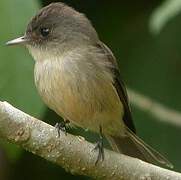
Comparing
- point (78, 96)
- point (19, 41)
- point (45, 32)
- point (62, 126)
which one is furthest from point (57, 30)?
point (62, 126)

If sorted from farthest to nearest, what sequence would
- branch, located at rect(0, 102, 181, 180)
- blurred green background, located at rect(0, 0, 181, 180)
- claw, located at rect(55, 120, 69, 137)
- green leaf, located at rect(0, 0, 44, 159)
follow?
blurred green background, located at rect(0, 0, 181, 180)
green leaf, located at rect(0, 0, 44, 159)
claw, located at rect(55, 120, 69, 137)
branch, located at rect(0, 102, 181, 180)

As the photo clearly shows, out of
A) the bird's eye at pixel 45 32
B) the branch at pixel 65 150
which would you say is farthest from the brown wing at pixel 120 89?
the branch at pixel 65 150

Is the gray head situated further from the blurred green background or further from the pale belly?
the blurred green background

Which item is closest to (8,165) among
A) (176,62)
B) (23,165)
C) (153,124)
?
(23,165)

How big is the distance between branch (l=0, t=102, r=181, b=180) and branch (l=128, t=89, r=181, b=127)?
162 centimetres

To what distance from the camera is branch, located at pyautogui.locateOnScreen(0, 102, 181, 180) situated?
13.1 feet

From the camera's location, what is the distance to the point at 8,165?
6211 mm

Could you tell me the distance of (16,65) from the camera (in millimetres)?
4699

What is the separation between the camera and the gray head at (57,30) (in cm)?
515

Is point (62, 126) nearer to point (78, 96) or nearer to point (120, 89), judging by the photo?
point (78, 96)

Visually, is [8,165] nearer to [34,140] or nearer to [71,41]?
[71,41]

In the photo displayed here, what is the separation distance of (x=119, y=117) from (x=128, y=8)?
4.83ft

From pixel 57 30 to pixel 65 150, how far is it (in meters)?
1.36

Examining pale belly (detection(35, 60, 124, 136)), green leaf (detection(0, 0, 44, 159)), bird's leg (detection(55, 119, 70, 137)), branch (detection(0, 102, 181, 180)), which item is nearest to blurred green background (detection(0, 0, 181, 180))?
bird's leg (detection(55, 119, 70, 137))
